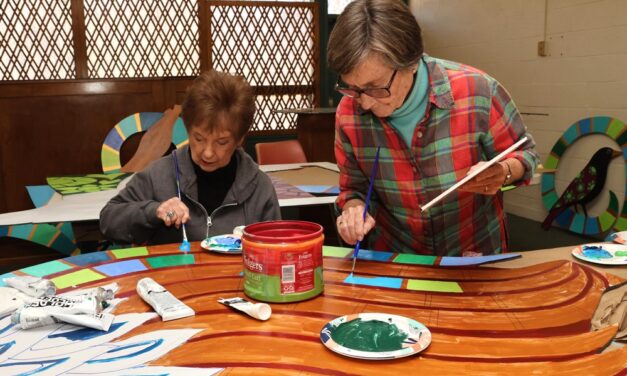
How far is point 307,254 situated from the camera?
1178 millimetres

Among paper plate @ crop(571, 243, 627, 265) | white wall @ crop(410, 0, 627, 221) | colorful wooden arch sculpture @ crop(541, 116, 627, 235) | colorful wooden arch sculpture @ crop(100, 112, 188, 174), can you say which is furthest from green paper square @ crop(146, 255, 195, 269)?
white wall @ crop(410, 0, 627, 221)

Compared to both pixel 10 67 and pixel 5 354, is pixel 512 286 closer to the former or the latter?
pixel 5 354

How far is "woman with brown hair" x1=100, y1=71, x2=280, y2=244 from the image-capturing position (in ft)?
5.80

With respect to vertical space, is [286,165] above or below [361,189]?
below

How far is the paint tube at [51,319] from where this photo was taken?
1046mm

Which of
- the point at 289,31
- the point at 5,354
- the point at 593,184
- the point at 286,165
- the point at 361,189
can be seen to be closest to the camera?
the point at 5,354

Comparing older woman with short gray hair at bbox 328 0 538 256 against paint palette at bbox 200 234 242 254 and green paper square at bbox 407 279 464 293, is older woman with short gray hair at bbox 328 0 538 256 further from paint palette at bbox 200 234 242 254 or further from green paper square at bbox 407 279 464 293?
paint palette at bbox 200 234 242 254

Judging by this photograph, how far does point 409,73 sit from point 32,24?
492cm

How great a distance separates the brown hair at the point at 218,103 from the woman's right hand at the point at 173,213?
287 mm

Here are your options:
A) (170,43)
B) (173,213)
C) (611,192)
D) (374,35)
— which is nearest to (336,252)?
(173,213)

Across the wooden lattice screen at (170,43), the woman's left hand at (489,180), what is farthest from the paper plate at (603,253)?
the wooden lattice screen at (170,43)

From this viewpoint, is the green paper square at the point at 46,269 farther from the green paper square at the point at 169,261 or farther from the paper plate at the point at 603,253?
the paper plate at the point at 603,253

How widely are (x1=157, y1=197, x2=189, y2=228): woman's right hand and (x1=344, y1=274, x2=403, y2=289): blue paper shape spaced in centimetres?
50

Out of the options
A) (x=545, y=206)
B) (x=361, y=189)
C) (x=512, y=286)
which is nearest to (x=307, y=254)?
(x=512, y=286)
